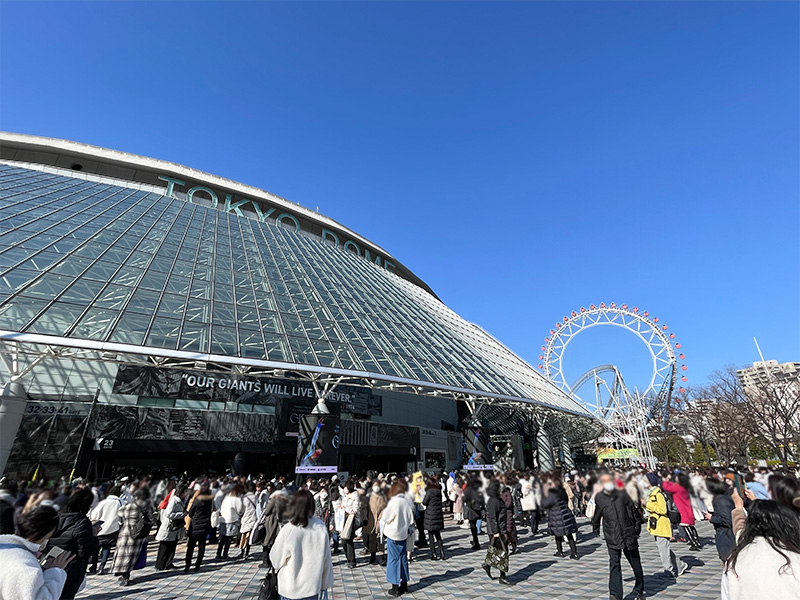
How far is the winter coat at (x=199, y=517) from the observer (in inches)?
370

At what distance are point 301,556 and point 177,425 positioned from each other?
2178 centimetres

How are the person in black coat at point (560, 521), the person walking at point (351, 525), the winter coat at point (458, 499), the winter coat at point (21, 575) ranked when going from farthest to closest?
the winter coat at point (458, 499), the person in black coat at point (560, 521), the person walking at point (351, 525), the winter coat at point (21, 575)

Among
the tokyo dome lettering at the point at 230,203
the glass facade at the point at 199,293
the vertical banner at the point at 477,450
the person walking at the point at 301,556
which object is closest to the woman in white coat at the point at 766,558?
the person walking at the point at 301,556

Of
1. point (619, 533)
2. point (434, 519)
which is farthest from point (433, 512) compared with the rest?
point (619, 533)

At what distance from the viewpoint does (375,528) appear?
9.99m

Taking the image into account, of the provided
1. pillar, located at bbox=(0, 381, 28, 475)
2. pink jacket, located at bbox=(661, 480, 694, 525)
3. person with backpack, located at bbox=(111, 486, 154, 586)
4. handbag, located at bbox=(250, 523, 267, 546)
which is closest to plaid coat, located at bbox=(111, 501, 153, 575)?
person with backpack, located at bbox=(111, 486, 154, 586)

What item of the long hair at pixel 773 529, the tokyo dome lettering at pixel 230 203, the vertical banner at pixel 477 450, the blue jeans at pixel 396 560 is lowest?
the blue jeans at pixel 396 560

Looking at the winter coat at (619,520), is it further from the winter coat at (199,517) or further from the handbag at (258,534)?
the winter coat at (199,517)

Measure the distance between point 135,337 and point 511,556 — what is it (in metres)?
13.7

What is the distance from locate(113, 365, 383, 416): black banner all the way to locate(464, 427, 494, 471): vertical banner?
7.61 meters

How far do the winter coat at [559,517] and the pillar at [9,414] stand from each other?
17.9 metres

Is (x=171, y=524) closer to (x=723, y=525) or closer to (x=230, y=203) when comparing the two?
(x=723, y=525)

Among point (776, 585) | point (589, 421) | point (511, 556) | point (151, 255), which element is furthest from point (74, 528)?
point (589, 421)

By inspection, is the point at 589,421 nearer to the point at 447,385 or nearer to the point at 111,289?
the point at 447,385
